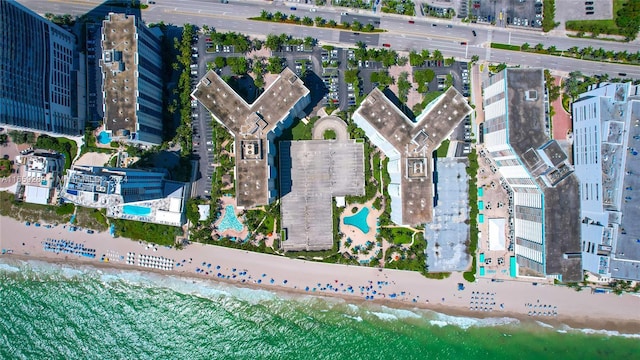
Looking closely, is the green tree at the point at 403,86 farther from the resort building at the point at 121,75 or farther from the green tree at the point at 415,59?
the resort building at the point at 121,75

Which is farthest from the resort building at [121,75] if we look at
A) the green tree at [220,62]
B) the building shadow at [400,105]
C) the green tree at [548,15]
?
the green tree at [548,15]

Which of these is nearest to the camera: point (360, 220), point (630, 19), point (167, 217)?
point (167, 217)

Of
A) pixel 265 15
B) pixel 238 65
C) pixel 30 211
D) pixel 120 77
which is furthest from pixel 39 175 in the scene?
pixel 265 15

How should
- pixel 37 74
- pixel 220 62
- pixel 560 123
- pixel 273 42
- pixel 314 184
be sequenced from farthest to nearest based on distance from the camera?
pixel 560 123
pixel 314 184
pixel 273 42
pixel 220 62
pixel 37 74

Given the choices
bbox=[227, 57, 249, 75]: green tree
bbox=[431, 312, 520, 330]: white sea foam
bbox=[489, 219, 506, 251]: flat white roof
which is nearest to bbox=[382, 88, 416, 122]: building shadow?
bbox=[489, 219, 506, 251]: flat white roof

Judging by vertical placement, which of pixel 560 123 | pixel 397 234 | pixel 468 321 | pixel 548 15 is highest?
pixel 548 15

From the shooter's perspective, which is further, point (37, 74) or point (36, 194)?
point (36, 194)

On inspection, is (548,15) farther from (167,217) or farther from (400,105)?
(167,217)
